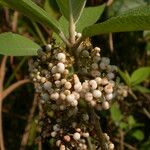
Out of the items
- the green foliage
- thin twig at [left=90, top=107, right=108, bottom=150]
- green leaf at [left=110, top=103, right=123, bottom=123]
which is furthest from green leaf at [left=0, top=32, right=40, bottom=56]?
green leaf at [left=110, top=103, right=123, bottom=123]

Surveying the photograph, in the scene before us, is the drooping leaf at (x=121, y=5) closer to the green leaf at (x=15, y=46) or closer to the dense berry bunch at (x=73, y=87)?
the green leaf at (x=15, y=46)

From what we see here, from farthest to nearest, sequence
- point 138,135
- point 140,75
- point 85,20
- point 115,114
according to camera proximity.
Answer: point 138,135
point 115,114
point 140,75
point 85,20

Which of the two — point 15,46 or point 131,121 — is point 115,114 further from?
point 15,46

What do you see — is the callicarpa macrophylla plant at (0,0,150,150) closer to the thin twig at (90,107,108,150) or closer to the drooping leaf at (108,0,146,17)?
the thin twig at (90,107,108,150)

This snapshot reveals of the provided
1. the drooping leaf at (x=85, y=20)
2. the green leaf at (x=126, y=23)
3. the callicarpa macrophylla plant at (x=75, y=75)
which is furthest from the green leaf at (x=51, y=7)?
the green leaf at (x=126, y=23)

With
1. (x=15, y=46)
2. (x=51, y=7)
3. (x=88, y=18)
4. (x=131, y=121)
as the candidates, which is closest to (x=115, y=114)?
(x=131, y=121)

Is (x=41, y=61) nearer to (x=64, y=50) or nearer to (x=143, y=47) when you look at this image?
(x=64, y=50)
